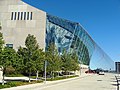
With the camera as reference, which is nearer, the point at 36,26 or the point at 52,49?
the point at 52,49

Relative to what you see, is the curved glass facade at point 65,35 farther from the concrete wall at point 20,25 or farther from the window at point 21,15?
the window at point 21,15

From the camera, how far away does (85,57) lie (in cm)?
11744

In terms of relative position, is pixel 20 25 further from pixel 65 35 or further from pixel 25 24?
pixel 65 35

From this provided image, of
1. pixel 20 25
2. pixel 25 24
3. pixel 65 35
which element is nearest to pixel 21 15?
pixel 20 25

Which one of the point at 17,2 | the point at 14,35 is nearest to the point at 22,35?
the point at 14,35

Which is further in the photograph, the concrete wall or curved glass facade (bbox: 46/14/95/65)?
curved glass facade (bbox: 46/14/95/65)

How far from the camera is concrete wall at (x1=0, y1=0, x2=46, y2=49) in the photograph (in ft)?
235

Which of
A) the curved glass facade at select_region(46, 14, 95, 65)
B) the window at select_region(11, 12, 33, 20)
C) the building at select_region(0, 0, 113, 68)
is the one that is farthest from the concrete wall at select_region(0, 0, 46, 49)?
the curved glass facade at select_region(46, 14, 95, 65)

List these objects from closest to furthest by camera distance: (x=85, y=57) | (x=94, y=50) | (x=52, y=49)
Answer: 1. (x=52, y=49)
2. (x=85, y=57)
3. (x=94, y=50)

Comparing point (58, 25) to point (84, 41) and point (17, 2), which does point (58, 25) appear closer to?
point (17, 2)

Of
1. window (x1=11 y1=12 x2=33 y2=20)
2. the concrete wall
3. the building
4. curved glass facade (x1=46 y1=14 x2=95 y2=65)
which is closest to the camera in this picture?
the concrete wall

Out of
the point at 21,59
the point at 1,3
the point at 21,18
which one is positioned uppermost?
the point at 1,3

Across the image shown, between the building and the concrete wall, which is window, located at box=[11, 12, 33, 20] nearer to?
the building

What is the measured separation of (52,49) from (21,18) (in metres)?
23.2
